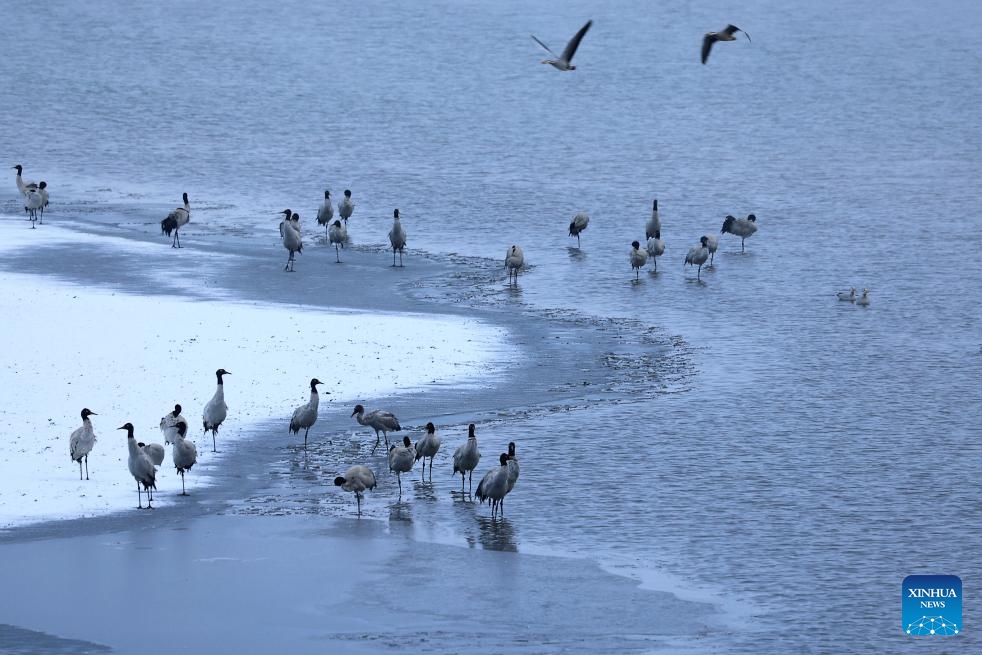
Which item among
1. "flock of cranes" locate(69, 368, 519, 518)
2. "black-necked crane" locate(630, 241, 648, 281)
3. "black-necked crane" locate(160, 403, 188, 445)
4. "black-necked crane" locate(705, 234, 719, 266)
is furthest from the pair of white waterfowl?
"black-necked crane" locate(160, 403, 188, 445)

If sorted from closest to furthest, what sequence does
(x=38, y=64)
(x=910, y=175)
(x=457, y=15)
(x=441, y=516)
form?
1. (x=441, y=516)
2. (x=910, y=175)
3. (x=38, y=64)
4. (x=457, y=15)

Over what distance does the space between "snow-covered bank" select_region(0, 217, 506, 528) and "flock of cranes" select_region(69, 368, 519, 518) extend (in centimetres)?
42

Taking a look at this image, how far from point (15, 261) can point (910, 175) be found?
116ft

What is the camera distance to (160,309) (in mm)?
35312

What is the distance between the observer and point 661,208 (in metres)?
53.8

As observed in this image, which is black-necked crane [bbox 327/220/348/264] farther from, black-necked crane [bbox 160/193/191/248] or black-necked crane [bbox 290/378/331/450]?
black-necked crane [bbox 290/378/331/450]

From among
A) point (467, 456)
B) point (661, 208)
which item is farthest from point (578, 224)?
point (467, 456)

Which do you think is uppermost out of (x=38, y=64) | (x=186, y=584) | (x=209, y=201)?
(x=38, y=64)

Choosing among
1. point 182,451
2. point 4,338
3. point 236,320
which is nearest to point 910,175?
point 236,320

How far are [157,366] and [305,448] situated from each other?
18.6ft

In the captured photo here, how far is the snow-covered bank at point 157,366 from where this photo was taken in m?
24.0

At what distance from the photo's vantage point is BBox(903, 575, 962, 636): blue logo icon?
1872cm

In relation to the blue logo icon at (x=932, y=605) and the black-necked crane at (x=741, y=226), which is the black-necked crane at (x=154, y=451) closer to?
the blue logo icon at (x=932, y=605)

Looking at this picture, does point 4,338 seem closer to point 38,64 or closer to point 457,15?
point 38,64
